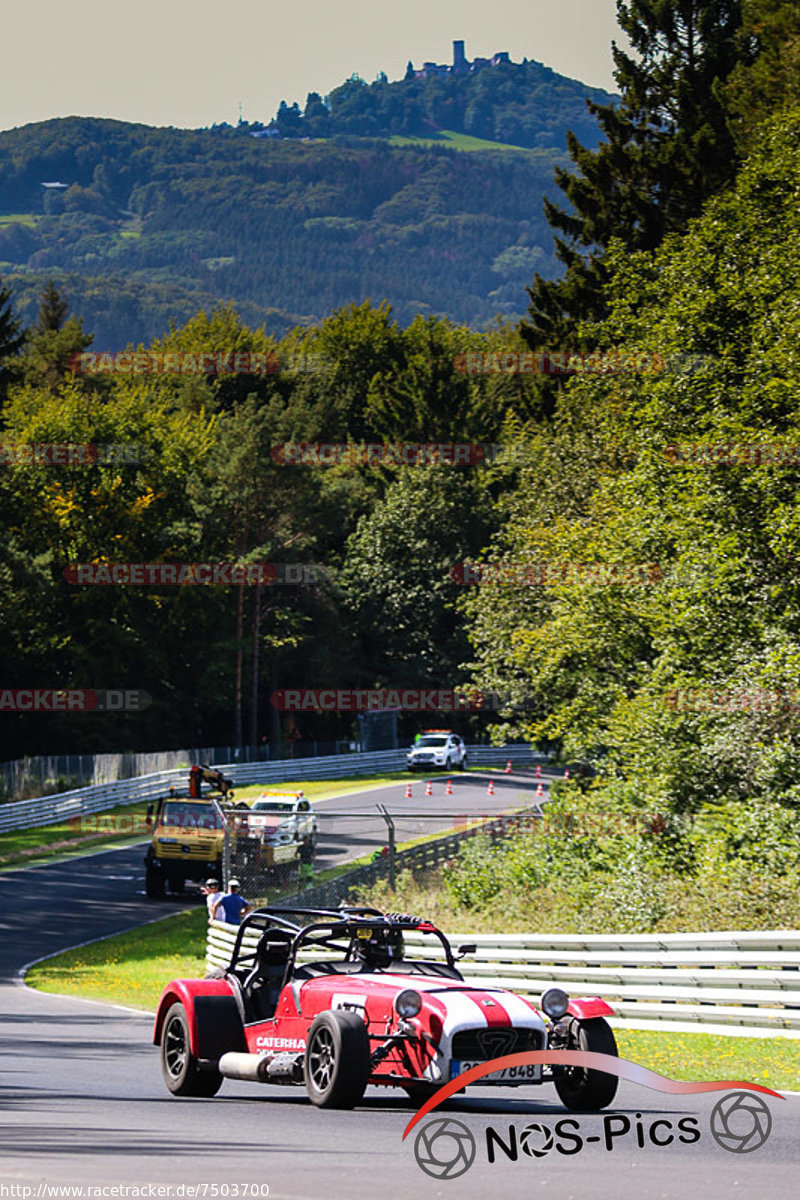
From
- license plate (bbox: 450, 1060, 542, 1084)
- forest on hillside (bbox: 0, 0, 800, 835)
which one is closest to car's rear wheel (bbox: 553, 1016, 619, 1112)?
license plate (bbox: 450, 1060, 542, 1084)

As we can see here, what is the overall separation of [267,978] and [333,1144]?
2659mm

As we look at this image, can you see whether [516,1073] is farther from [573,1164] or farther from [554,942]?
[554,942]

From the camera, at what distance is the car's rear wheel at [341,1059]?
359 inches

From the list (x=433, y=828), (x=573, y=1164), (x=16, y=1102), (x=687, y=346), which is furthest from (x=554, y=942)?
(x=687, y=346)

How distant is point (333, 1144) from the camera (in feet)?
27.0

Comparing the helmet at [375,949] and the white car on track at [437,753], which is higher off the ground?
the helmet at [375,949]

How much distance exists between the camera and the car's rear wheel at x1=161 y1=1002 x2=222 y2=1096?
10.5 meters

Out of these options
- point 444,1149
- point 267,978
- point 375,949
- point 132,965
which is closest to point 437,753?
point 132,965

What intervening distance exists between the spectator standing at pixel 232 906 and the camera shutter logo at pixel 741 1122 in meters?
8.91

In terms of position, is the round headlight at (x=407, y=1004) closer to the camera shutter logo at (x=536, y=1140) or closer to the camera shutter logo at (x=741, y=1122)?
the camera shutter logo at (x=536, y=1140)

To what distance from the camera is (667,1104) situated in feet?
34.6

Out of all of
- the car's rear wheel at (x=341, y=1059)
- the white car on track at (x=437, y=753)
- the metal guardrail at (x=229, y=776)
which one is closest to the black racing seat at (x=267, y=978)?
the car's rear wheel at (x=341, y=1059)

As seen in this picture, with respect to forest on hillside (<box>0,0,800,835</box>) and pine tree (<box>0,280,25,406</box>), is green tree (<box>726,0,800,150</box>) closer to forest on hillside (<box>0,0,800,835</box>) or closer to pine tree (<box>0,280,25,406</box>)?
forest on hillside (<box>0,0,800,835</box>)

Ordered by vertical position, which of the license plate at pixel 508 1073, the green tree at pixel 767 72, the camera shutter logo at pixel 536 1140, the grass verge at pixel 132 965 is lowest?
the grass verge at pixel 132 965
